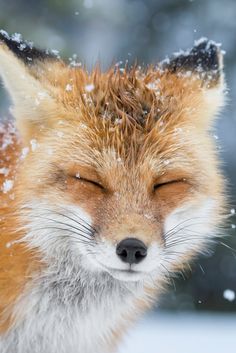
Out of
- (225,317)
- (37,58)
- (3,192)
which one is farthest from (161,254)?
(225,317)

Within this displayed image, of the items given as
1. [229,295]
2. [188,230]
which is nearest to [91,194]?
[188,230]

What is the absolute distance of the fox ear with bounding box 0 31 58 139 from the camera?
3.48 metres

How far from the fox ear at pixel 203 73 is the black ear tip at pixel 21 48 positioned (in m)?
0.85

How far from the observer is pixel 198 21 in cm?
1025

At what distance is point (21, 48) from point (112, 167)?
915 millimetres

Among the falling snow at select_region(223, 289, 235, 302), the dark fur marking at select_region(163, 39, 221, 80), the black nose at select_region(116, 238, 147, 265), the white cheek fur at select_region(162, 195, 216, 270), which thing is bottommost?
the black nose at select_region(116, 238, 147, 265)

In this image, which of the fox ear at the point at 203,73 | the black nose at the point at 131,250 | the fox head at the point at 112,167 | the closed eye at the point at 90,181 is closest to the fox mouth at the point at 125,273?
the fox head at the point at 112,167

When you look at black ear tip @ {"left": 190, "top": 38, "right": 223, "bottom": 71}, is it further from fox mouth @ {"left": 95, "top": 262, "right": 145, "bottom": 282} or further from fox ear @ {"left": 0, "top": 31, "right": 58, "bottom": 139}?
fox mouth @ {"left": 95, "top": 262, "right": 145, "bottom": 282}

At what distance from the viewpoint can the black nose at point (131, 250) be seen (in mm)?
3051

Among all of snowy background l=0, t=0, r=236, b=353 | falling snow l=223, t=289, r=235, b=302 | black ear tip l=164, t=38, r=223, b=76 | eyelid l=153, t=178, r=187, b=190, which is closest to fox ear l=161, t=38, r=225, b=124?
black ear tip l=164, t=38, r=223, b=76

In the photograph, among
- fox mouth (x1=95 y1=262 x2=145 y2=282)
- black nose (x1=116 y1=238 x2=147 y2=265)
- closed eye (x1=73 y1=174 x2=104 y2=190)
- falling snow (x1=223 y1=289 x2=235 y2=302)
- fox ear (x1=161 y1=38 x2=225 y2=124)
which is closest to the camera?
black nose (x1=116 y1=238 x2=147 y2=265)

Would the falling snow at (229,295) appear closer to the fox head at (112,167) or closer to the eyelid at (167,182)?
the fox head at (112,167)

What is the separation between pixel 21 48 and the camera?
3.64m

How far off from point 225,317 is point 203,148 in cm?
587
